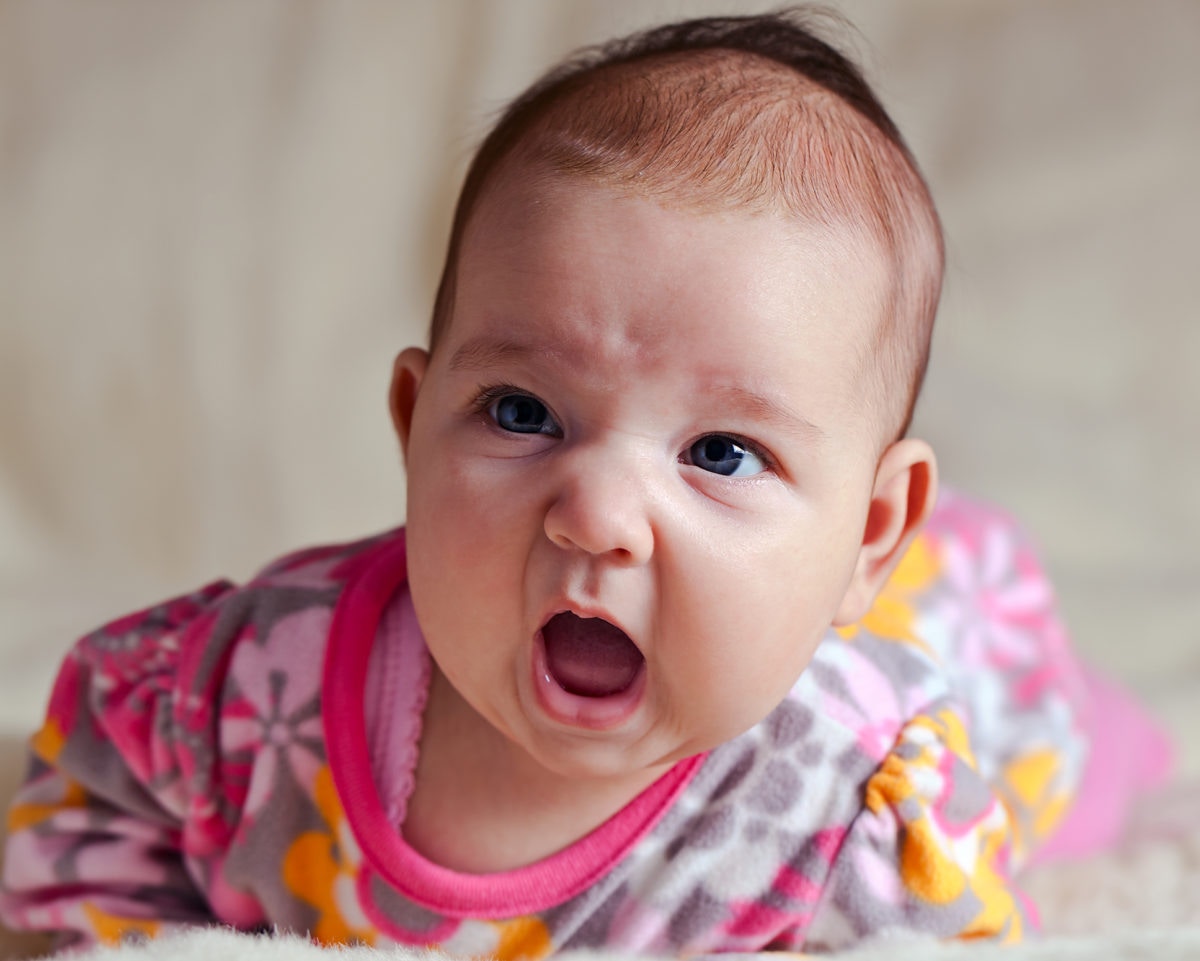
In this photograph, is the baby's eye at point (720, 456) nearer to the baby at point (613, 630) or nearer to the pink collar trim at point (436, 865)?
the baby at point (613, 630)

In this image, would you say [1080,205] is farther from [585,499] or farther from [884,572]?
[585,499]

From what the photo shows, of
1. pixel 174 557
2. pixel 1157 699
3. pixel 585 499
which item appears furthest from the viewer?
pixel 174 557

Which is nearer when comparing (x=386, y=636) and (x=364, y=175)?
(x=386, y=636)

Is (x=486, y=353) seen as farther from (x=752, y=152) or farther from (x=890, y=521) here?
(x=890, y=521)

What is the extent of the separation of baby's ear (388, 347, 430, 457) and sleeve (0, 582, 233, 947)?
202mm

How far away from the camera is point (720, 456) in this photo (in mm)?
842

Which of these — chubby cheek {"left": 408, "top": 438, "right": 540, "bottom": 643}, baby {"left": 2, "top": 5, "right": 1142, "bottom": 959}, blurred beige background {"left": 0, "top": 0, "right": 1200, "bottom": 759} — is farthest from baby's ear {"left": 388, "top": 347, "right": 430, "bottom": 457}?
blurred beige background {"left": 0, "top": 0, "right": 1200, "bottom": 759}

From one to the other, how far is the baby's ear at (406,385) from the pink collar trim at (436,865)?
0.16 metres

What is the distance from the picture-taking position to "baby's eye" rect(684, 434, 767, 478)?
84 cm

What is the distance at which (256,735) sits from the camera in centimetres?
105

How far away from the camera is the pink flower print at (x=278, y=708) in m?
1.03

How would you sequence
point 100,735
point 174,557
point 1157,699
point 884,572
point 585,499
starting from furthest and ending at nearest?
point 174,557 < point 1157,699 < point 100,735 < point 884,572 < point 585,499

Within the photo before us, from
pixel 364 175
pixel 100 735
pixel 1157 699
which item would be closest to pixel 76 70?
pixel 364 175

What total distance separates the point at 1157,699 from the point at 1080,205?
26.4 inches
